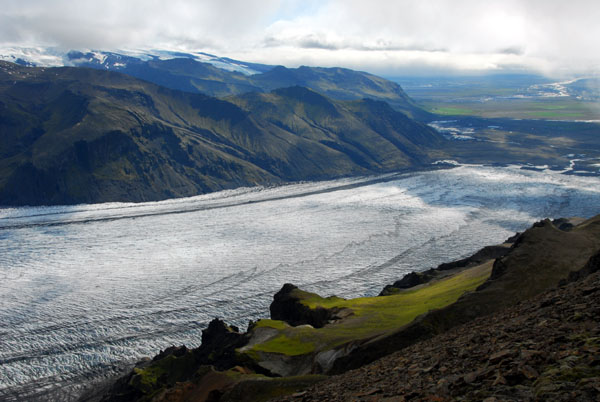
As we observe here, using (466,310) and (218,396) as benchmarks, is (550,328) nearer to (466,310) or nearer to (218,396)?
(466,310)

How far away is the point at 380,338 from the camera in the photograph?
44.5 metres

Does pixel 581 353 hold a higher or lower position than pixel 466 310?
higher

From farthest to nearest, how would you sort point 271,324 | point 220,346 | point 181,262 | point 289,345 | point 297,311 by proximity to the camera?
point 181,262, point 297,311, point 220,346, point 271,324, point 289,345

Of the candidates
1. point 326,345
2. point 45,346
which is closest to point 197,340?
point 45,346

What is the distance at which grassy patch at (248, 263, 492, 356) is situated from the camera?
5709cm

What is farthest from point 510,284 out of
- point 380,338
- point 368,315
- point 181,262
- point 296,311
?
point 181,262

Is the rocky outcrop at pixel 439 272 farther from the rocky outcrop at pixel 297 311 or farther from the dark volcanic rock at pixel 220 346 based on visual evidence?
the dark volcanic rock at pixel 220 346

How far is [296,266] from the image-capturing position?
403 ft

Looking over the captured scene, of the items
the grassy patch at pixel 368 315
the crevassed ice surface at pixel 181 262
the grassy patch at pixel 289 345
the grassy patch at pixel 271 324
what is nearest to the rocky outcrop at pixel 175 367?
the grassy patch at pixel 271 324

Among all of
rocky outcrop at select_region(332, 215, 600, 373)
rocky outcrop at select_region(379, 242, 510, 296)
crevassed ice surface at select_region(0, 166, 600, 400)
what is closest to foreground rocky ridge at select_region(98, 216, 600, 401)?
rocky outcrop at select_region(332, 215, 600, 373)

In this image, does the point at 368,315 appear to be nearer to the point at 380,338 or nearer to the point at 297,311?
the point at 297,311

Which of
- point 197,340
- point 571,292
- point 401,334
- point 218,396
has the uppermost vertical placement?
point 571,292

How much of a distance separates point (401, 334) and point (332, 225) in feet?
389

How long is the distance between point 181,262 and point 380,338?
3619 inches
